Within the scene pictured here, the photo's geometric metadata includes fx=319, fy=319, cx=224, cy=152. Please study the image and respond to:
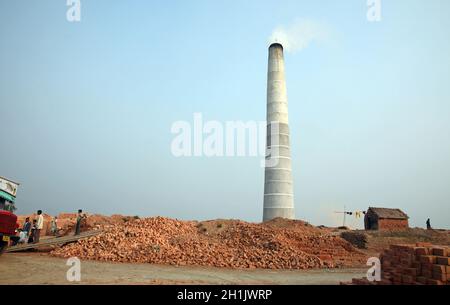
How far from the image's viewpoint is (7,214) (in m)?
12.2

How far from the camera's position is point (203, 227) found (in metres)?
20.7

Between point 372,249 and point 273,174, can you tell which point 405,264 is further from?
point 273,174

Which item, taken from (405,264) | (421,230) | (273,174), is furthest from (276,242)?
(421,230)

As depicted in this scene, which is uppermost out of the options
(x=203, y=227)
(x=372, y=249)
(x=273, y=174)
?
(x=273, y=174)

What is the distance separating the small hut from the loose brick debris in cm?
1351

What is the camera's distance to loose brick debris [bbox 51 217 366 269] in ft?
45.7

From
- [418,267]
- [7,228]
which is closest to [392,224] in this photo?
[418,267]

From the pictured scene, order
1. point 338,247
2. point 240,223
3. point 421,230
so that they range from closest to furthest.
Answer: point 338,247, point 240,223, point 421,230

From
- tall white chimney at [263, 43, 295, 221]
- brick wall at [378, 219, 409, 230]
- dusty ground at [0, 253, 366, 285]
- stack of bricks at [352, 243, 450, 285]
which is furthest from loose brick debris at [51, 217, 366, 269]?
brick wall at [378, 219, 409, 230]

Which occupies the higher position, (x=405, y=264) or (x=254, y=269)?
(x=405, y=264)

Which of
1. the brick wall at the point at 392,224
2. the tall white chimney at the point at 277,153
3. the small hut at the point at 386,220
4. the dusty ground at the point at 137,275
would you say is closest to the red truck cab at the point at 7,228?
the dusty ground at the point at 137,275

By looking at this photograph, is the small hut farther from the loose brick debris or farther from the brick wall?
the loose brick debris
